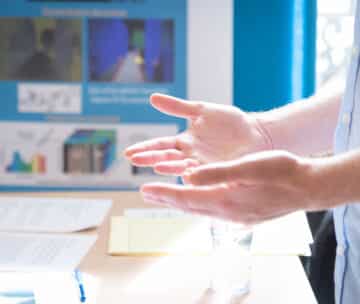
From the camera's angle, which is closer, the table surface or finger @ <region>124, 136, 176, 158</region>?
the table surface

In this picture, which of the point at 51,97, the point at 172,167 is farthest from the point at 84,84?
the point at 172,167

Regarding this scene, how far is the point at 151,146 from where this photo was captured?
3.92 feet

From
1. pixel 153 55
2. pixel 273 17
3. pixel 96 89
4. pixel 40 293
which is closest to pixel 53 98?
pixel 96 89

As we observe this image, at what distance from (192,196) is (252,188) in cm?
8

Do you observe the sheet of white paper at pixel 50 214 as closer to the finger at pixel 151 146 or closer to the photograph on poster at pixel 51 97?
the finger at pixel 151 146

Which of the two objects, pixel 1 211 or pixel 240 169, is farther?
pixel 1 211

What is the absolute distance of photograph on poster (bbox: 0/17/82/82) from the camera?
2.63 m

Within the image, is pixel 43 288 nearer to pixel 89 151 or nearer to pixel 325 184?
pixel 325 184

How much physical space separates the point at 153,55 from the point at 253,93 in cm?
45

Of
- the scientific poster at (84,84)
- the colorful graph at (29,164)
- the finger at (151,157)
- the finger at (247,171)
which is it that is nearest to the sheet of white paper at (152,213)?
the finger at (151,157)

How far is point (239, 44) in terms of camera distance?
8.65 ft

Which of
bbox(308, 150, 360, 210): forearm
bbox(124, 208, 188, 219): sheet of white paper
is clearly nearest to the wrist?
bbox(308, 150, 360, 210): forearm

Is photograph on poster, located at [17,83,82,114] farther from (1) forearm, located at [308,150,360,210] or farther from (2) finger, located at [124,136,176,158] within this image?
(1) forearm, located at [308,150,360,210]

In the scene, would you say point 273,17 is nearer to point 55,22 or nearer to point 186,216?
point 55,22
